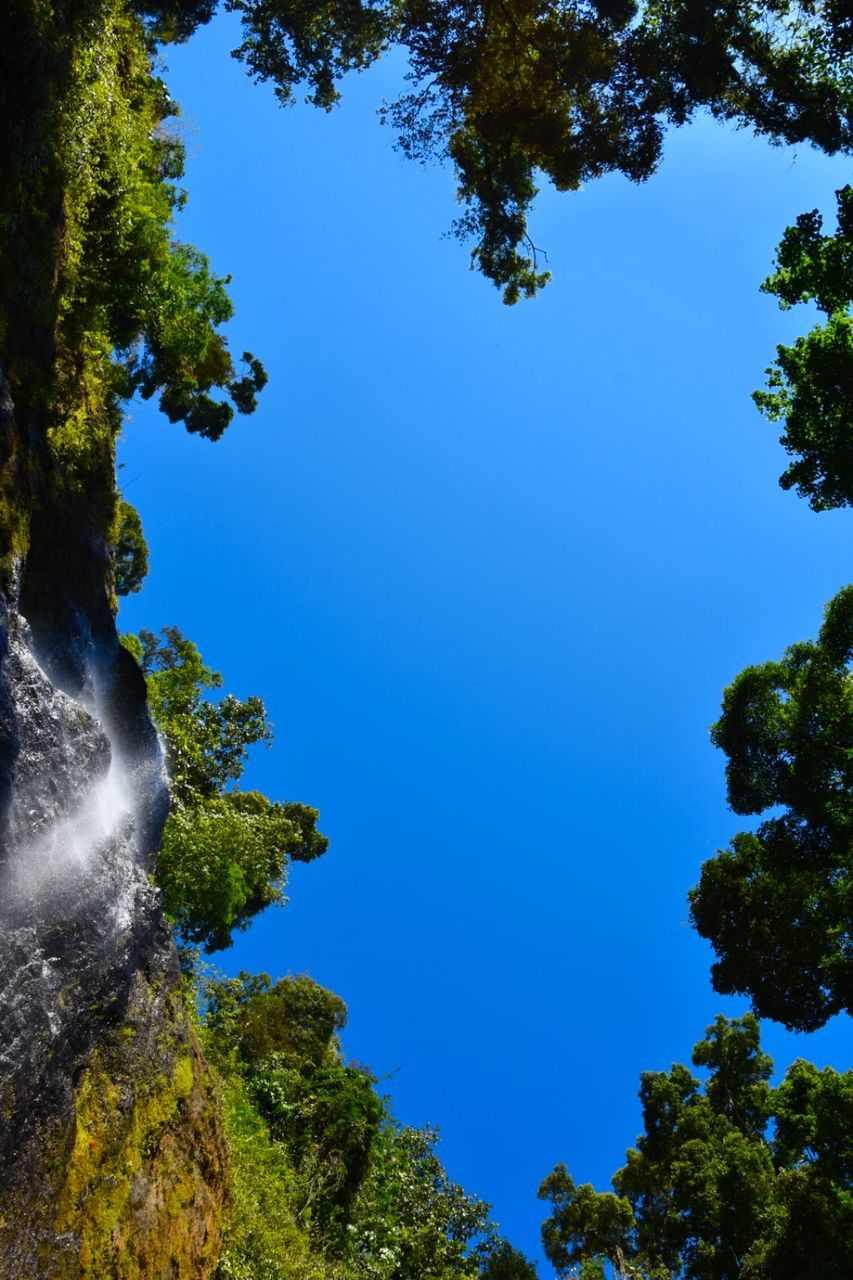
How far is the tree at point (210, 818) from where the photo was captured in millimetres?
17734

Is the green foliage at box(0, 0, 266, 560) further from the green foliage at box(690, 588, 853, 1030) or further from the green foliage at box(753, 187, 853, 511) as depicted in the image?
the green foliage at box(690, 588, 853, 1030)

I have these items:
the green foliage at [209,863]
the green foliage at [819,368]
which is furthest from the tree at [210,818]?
the green foliage at [819,368]

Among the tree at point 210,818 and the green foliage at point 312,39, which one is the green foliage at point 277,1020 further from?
the green foliage at point 312,39

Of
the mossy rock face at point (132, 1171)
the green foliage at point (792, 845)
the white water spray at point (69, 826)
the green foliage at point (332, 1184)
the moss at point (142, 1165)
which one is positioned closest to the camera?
the mossy rock face at point (132, 1171)

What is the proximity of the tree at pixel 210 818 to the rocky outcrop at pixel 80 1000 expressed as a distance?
6069 millimetres

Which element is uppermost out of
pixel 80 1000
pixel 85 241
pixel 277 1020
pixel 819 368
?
pixel 819 368

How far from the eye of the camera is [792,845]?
16.3m

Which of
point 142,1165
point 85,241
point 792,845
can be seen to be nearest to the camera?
point 142,1165

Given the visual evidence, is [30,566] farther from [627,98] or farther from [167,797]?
[627,98]

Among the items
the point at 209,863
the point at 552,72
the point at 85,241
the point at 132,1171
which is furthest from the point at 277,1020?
the point at 552,72

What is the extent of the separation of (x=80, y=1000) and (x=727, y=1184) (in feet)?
63.0

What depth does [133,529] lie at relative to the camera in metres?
21.5

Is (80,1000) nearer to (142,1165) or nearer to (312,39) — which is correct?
(142,1165)

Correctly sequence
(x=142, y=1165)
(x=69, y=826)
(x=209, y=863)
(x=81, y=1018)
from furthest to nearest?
1. (x=209, y=863)
2. (x=69, y=826)
3. (x=142, y=1165)
4. (x=81, y=1018)
